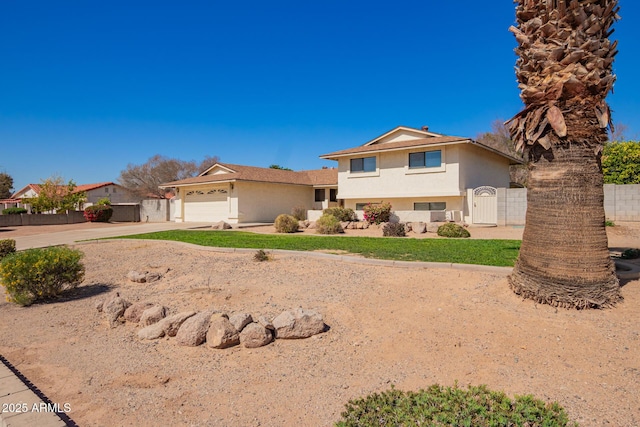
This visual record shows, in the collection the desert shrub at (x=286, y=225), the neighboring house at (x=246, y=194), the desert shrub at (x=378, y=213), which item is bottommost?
the desert shrub at (x=286, y=225)

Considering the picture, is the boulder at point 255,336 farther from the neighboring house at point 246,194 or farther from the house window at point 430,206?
the neighboring house at point 246,194

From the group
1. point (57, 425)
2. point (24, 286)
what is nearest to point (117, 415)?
point (57, 425)

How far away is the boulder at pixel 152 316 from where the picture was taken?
18.9 ft

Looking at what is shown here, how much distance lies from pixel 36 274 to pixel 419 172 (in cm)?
2017

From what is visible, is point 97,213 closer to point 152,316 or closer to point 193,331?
point 152,316

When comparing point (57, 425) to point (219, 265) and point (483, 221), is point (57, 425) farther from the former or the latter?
point (483, 221)

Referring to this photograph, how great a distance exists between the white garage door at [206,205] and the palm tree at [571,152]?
76.7 ft

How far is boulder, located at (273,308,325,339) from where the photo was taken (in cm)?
498

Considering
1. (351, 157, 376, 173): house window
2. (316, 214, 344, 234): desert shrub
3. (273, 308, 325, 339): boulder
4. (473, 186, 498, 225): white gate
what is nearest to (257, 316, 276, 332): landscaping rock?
(273, 308, 325, 339): boulder

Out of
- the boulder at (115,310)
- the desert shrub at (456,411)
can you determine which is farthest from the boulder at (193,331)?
the desert shrub at (456,411)

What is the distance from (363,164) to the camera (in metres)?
25.6

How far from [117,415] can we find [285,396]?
157cm

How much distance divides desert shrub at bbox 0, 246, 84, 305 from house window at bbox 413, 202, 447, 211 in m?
19.8

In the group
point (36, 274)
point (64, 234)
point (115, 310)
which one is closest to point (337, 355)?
point (115, 310)
